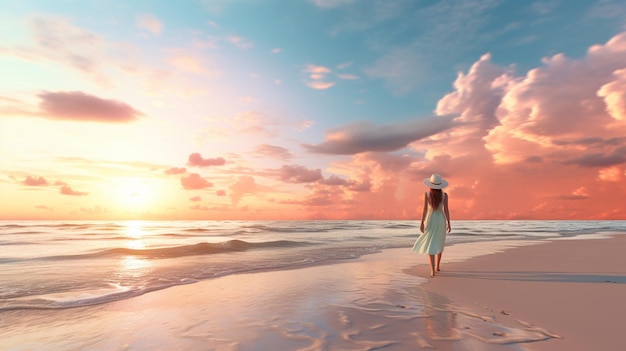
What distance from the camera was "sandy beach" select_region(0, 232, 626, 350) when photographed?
453 centimetres

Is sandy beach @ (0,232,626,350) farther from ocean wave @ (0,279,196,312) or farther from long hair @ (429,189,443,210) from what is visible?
long hair @ (429,189,443,210)

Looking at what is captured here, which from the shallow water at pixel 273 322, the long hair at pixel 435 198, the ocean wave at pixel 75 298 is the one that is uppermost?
the long hair at pixel 435 198

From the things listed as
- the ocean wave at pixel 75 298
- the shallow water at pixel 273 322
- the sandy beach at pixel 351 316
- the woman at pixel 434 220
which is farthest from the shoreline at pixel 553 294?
the ocean wave at pixel 75 298

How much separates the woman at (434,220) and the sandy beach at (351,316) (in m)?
0.77

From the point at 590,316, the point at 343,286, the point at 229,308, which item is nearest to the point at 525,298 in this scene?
the point at 590,316

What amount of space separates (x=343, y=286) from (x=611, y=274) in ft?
25.3

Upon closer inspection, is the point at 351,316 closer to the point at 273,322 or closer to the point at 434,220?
the point at 273,322

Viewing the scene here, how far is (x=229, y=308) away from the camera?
638cm

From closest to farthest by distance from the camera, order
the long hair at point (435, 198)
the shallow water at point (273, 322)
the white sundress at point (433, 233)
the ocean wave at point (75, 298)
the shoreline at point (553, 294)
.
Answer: the shallow water at point (273, 322) < the shoreline at point (553, 294) < the ocean wave at point (75, 298) < the white sundress at point (433, 233) < the long hair at point (435, 198)

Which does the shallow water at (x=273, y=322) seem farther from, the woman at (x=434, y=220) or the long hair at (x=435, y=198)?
the long hair at (x=435, y=198)

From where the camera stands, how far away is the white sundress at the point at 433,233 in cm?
981

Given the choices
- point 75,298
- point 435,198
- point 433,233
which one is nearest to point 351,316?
point 433,233

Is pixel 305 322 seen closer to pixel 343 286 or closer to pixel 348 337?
pixel 348 337

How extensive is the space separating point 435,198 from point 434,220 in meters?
0.64
